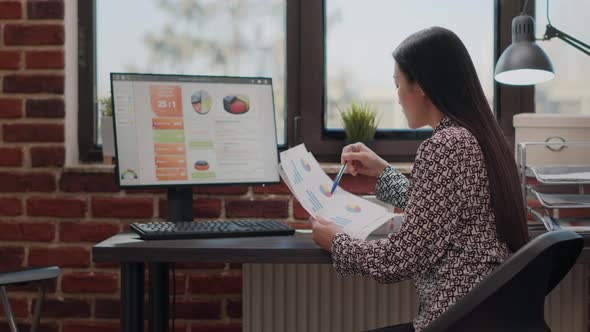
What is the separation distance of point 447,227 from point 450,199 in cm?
5

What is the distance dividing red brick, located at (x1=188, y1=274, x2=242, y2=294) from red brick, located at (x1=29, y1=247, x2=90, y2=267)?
0.36 m

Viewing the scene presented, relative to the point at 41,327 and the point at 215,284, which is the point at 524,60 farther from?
the point at 41,327

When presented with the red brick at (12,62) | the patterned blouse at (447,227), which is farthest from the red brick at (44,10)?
the patterned blouse at (447,227)

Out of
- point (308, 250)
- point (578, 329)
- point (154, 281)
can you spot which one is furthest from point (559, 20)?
point (154, 281)

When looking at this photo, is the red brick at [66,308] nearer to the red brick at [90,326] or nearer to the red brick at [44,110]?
the red brick at [90,326]

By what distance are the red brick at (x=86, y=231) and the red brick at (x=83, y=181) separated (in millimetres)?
117

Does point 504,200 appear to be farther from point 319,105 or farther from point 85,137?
point 85,137

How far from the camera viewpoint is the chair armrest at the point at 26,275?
1661mm

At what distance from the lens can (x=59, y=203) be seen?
229cm

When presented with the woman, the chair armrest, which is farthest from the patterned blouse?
the chair armrest

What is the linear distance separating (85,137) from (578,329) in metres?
1.80

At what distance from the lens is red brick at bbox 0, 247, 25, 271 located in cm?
230

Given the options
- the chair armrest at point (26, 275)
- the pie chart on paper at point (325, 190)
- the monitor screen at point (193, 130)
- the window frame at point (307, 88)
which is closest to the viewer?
the chair armrest at point (26, 275)

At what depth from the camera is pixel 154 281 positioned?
6.28 ft
